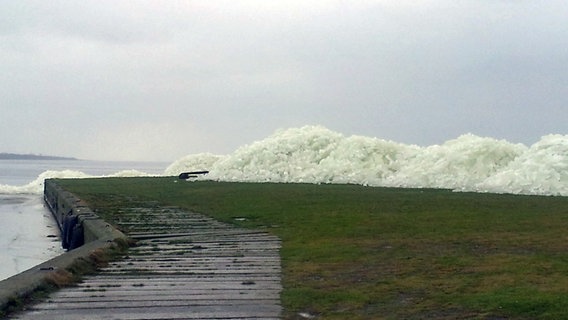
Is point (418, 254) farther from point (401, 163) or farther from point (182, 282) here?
point (401, 163)

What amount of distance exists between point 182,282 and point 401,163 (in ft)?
68.4

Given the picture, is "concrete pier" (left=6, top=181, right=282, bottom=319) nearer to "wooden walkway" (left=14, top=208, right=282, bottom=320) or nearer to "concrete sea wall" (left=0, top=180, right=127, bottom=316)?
"wooden walkway" (left=14, top=208, right=282, bottom=320)

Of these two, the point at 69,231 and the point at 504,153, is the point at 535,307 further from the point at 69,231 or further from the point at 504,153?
the point at 504,153

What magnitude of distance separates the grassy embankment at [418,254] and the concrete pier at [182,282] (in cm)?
28

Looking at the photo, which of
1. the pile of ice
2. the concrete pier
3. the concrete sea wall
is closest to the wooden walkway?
the concrete pier

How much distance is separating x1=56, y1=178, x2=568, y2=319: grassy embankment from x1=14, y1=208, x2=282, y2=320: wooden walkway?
289 millimetres

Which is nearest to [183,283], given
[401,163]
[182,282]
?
[182,282]

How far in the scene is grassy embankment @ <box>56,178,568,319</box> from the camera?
19.3 feet

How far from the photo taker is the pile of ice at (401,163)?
2034 centimetres

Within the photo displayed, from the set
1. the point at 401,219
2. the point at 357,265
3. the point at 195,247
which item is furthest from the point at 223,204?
the point at 357,265

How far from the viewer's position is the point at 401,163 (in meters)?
27.2

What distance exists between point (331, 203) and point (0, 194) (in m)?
25.8

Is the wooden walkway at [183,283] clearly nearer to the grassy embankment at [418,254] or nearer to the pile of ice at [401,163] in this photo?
the grassy embankment at [418,254]

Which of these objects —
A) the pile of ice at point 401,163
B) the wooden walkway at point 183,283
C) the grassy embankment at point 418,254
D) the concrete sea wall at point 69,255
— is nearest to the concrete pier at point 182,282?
the wooden walkway at point 183,283
